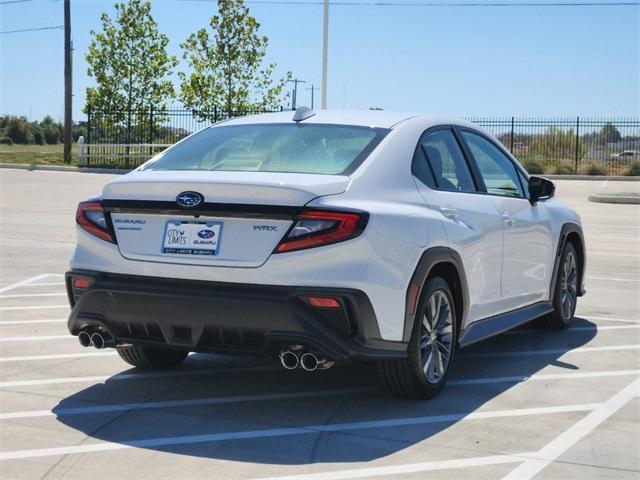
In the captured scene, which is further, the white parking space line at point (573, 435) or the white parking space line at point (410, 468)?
the white parking space line at point (573, 435)

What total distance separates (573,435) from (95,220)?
2771mm

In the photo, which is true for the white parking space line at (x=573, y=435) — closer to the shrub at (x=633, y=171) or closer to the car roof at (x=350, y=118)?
the car roof at (x=350, y=118)

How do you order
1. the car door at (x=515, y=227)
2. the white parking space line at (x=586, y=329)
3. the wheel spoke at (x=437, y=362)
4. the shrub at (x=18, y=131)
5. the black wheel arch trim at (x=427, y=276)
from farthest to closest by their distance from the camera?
1. the shrub at (x=18, y=131)
2. the white parking space line at (x=586, y=329)
3. the car door at (x=515, y=227)
4. the wheel spoke at (x=437, y=362)
5. the black wheel arch trim at (x=427, y=276)

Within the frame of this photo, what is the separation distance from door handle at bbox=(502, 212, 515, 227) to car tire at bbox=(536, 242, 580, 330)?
3.95 ft

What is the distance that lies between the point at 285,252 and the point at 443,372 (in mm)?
1433

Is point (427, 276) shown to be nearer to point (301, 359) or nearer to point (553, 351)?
→ point (301, 359)

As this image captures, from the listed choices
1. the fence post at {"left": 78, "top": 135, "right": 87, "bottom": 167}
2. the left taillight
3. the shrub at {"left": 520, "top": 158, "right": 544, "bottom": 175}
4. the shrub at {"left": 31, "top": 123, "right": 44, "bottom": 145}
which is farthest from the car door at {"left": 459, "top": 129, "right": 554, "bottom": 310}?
the shrub at {"left": 31, "top": 123, "right": 44, "bottom": 145}

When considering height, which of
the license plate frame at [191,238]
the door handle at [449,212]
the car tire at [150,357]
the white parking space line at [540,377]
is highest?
the door handle at [449,212]

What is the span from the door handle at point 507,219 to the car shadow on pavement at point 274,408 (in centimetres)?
95

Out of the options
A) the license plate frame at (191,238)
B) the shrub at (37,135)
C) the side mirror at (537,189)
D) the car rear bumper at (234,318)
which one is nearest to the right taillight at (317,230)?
the car rear bumper at (234,318)

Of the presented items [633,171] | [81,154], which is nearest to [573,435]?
[633,171]

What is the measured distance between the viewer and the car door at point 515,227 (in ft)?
23.5

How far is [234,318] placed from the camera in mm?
5387

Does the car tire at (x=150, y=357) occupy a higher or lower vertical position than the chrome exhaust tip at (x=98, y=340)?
lower
